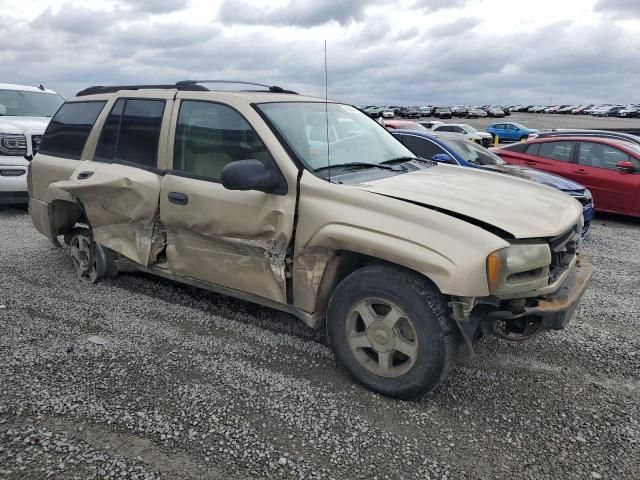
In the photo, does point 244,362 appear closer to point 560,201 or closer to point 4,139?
point 560,201

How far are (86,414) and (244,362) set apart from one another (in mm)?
1049

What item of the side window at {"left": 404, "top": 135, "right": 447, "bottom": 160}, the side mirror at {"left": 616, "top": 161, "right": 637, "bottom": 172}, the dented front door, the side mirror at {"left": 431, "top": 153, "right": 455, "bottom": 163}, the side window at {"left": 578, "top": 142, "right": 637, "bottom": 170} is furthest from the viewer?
the side window at {"left": 578, "top": 142, "right": 637, "bottom": 170}

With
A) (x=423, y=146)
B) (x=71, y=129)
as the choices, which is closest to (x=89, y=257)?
(x=71, y=129)

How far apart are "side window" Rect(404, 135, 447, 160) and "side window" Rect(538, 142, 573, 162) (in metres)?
2.61

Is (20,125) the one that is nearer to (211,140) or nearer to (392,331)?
(211,140)

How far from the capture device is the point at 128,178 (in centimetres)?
422

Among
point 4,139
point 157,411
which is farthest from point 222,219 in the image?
point 4,139

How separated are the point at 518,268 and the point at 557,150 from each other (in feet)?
25.8

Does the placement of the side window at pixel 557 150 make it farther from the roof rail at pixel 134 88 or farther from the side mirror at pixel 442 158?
the roof rail at pixel 134 88

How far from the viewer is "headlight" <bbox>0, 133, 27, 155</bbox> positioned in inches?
327

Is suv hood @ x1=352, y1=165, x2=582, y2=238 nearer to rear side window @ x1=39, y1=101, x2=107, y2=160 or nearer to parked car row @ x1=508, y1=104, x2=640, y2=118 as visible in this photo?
rear side window @ x1=39, y1=101, x2=107, y2=160

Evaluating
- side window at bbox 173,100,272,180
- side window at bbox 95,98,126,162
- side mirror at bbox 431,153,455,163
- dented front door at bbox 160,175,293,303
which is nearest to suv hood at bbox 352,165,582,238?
dented front door at bbox 160,175,293,303

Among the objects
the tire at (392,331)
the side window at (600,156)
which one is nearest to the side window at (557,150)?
the side window at (600,156)

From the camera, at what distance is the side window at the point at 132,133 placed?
4.23 m
